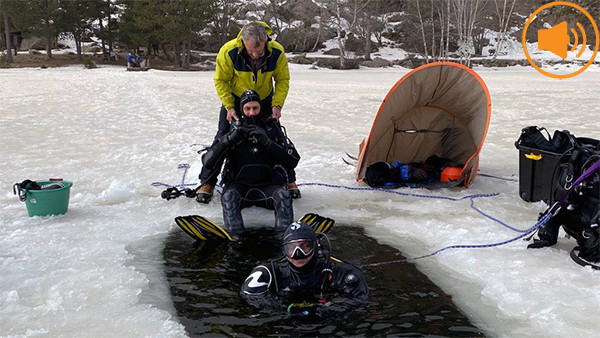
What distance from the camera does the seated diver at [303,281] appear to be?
3541 millimetres

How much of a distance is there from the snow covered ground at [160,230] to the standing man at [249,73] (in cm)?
99

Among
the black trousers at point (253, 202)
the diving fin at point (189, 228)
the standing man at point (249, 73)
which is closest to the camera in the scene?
the diving fin at point (189, 228)

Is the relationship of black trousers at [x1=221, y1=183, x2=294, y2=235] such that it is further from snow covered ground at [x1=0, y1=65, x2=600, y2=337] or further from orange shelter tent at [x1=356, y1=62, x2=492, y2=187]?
orange shelter tent at [x1=356, y1=62, x2=492, y2=187]

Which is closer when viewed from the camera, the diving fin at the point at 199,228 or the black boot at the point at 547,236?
the black boot at the point at 547,236

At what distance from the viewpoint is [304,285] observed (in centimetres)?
361

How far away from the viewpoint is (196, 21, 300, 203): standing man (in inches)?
211

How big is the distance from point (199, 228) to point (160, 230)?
552mm

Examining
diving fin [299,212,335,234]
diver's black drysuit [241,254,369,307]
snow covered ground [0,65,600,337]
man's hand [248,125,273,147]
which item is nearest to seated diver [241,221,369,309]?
diver's black drysuit [241,254,369,307]

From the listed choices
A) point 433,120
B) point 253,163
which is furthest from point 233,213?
point 433,120

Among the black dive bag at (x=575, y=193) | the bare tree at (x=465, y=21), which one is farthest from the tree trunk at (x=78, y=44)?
the black dive bag at (x=575, y=193)

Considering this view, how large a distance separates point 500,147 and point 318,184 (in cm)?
370

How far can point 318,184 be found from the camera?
659 cm

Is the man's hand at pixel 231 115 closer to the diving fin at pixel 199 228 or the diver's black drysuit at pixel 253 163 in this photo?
the diver's black drysuit at pixel 253 163

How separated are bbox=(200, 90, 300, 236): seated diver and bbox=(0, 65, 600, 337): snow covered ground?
34cm
